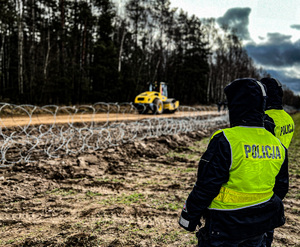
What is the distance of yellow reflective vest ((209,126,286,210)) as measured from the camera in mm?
1489

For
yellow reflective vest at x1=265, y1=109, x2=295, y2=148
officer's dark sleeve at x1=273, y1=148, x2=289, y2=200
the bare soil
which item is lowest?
the bare soil

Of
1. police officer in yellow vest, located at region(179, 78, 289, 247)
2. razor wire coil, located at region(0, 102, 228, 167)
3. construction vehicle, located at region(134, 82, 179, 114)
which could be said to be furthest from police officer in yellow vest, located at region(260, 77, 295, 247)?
construction vehicle, located at region(134, 82, 179, 114)

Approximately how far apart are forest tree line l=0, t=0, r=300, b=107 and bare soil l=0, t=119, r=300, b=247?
42.7ft

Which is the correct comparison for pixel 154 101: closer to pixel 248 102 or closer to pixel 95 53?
pixel 95 53

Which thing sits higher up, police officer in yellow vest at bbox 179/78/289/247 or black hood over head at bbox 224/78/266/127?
black hood over head at bbox 224/78/266/127

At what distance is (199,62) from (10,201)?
36032mm

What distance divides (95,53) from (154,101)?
827 cm

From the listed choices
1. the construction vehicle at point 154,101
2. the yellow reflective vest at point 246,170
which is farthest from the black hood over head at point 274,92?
the construction vehicle at point 154,101

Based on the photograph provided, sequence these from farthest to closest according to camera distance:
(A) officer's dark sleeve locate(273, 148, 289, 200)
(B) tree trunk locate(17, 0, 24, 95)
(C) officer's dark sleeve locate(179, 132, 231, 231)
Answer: (B) tree trunk locate(17, 0, 24, 95) → (A) officer's dark sleeve locate(273, 148, 289, 200) → (C) officer's dark sleeve locate(179, 132, 231, 231)

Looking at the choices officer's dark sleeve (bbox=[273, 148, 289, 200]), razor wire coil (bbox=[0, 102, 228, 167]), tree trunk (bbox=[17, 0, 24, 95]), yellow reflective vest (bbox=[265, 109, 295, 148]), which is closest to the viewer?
officer's dark sleeve (bbox=[273, 148, 289, 200])

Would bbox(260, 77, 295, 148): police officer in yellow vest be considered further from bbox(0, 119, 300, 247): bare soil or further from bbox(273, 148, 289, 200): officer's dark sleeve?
bbox(0, 119, 300, 247): bare soil

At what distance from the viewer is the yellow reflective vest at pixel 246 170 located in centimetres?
149

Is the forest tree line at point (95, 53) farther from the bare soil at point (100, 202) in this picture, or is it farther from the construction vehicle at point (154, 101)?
the bare soil at point (100, 202)

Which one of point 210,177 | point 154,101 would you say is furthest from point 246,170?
point 154,101
